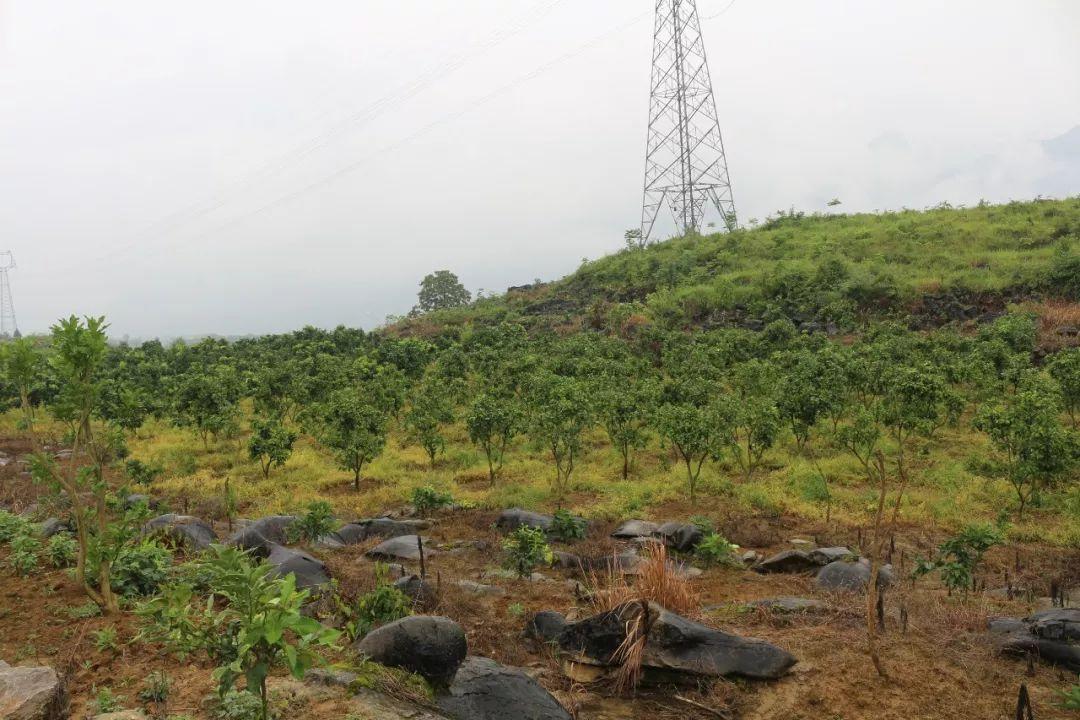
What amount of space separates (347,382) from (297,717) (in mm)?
19073

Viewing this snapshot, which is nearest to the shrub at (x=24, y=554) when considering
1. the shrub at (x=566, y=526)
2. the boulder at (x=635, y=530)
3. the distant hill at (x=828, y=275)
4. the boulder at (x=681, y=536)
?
the shrub at (x=566, y=526)

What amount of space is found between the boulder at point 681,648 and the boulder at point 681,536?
4.45m

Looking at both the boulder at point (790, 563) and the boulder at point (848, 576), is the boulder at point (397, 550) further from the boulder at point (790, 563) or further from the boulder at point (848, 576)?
the boulder at point (848, 576)

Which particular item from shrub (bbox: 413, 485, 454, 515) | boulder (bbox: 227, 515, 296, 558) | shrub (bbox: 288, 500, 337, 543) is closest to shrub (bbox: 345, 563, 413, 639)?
boulder (bbox: 227, 515, 296, 558)

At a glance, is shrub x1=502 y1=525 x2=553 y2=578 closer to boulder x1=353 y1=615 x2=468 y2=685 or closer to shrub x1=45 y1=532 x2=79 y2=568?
boulder x1=353 y1=615 x2=468 y2=685

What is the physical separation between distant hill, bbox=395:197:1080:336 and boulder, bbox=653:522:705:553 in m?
20.5

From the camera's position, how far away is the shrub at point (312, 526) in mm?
10641

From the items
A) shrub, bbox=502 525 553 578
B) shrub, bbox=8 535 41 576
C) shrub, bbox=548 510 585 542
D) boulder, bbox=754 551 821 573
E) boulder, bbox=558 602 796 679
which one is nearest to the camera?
boulder, bbox=558 602 796 679

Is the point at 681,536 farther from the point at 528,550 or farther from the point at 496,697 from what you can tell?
the point at 496,697

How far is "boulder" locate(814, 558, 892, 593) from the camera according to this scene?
918 cm

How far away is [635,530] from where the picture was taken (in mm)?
11977

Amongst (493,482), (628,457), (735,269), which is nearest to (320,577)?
(493,482)

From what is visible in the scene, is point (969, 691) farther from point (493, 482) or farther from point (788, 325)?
point (788, 325)

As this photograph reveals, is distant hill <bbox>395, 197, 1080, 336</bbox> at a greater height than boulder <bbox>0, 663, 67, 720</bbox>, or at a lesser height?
greater
